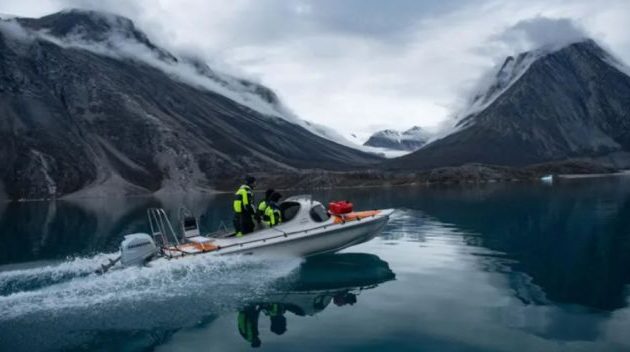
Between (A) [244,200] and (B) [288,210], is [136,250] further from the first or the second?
(B) [288,210]

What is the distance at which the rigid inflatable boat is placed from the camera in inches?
899

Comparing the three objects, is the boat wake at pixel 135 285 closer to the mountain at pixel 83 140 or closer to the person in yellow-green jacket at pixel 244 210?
the person in yellow-green jacket at pixel 244 210

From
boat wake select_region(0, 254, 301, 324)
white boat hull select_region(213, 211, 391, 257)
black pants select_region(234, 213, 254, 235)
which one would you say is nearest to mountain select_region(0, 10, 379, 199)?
black pants select_region(234, 213, 254, 235)

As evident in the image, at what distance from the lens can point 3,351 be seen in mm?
14445

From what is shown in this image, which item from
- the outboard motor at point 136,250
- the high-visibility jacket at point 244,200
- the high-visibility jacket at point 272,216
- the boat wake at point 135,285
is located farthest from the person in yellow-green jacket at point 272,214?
the outboard motor at point 136,250

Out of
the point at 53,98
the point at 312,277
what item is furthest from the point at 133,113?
the point at 312,277

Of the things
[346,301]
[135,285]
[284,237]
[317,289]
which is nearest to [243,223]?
[284,237]

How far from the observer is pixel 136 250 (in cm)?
2230

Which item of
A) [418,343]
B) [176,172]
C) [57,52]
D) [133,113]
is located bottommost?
[418,343]

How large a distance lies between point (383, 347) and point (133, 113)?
611 feet

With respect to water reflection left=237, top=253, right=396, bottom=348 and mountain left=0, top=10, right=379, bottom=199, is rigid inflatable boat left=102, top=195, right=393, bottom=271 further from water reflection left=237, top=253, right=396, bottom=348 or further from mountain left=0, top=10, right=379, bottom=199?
mountain left=0, top=10, right=379, bottom=199

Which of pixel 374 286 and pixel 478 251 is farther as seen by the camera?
pixel 478 251

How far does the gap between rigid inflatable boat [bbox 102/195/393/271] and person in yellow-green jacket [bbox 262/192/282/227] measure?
0.78ft

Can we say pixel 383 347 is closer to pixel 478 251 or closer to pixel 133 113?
pixel 478 251
